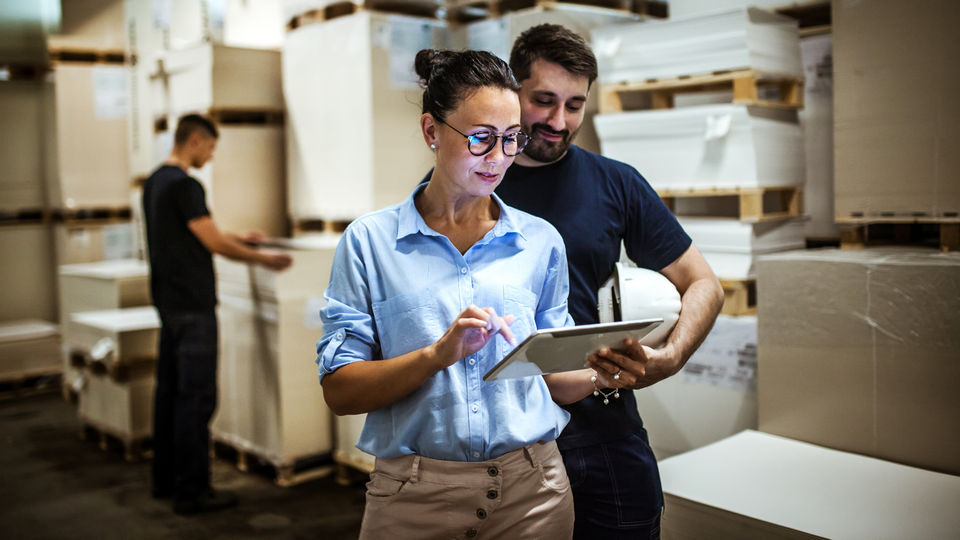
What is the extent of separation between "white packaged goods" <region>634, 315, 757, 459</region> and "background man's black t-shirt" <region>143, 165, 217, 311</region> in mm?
2586

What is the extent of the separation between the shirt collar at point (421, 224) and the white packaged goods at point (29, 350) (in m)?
7.26

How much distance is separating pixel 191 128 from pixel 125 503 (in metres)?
2.22

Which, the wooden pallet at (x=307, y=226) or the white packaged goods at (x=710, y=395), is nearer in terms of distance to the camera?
the white packaged goods at (x=710, y=395)

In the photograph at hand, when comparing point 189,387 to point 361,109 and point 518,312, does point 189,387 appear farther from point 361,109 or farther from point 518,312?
point 518,312

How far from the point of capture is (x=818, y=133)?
172 inches

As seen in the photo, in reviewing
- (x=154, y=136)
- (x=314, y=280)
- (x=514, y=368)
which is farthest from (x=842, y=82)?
(x=154, y=136)

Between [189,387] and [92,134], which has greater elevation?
[92,134]

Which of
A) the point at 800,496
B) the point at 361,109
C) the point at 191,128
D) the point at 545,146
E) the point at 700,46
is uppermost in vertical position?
the point at 700,46

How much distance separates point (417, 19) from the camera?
17.2ft

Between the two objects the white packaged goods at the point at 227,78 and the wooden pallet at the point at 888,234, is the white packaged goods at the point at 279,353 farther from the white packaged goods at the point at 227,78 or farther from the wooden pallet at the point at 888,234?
the wooden pallet at the point at 888,234

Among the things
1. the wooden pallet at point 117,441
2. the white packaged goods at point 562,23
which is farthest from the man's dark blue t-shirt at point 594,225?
the wooden pallet at point 117,441

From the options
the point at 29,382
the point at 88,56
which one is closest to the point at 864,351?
the point at 88,56

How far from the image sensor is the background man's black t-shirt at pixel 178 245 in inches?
191

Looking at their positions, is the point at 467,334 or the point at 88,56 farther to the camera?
the point at 88,56
